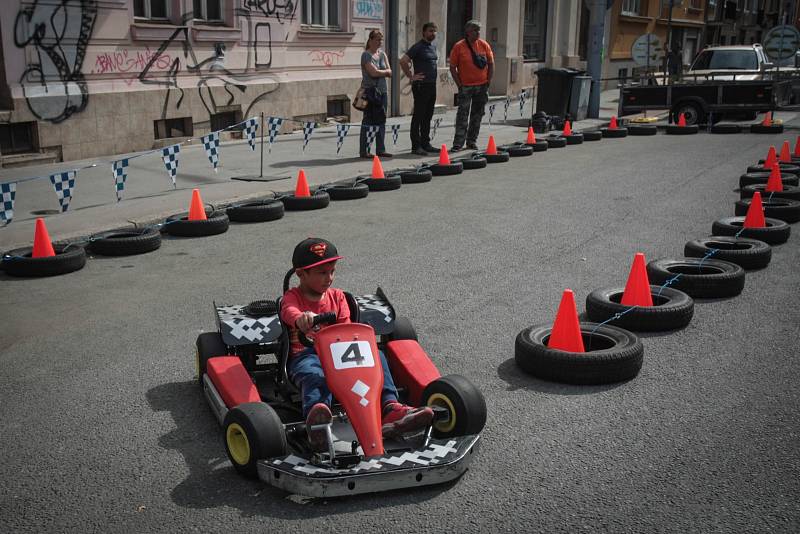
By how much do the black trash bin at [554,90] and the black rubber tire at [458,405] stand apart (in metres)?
17.7

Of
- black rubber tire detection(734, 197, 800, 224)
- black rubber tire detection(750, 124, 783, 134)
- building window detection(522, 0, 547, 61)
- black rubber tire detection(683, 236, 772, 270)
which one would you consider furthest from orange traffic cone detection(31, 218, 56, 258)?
building window detection(522, 0, 547, 61)

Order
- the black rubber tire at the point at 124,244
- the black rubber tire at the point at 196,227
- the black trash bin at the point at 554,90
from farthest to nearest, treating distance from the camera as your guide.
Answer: the black trash bin at the point at 554,90 → the black rubber tire at the point at 196,227 → the black rubber tire at the point at 124,244

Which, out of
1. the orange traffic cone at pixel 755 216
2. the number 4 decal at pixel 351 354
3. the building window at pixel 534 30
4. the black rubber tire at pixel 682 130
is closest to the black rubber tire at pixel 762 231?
the orange traffic cone at pixel 755 216

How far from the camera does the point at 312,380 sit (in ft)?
12.8

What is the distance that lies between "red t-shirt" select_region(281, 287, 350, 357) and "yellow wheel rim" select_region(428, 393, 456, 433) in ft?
2.09

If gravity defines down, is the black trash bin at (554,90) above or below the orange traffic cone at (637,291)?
above

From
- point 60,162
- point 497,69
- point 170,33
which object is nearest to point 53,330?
point 60,162

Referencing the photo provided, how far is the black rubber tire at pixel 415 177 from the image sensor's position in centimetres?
1192

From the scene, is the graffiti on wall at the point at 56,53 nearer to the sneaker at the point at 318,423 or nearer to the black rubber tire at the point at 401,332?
the black rubber tire at the point at 401,332

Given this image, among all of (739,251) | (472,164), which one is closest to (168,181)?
(472,164)

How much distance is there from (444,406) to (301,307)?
0.89 meters

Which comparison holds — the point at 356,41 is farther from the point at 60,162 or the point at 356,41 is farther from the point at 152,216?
the point at 152,216

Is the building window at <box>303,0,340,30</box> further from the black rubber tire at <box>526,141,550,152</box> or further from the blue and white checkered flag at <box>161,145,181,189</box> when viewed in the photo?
the blue and white checkered flag at <box>161,145,181,189</box>

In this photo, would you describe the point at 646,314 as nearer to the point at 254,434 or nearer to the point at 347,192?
the point at 254,434
